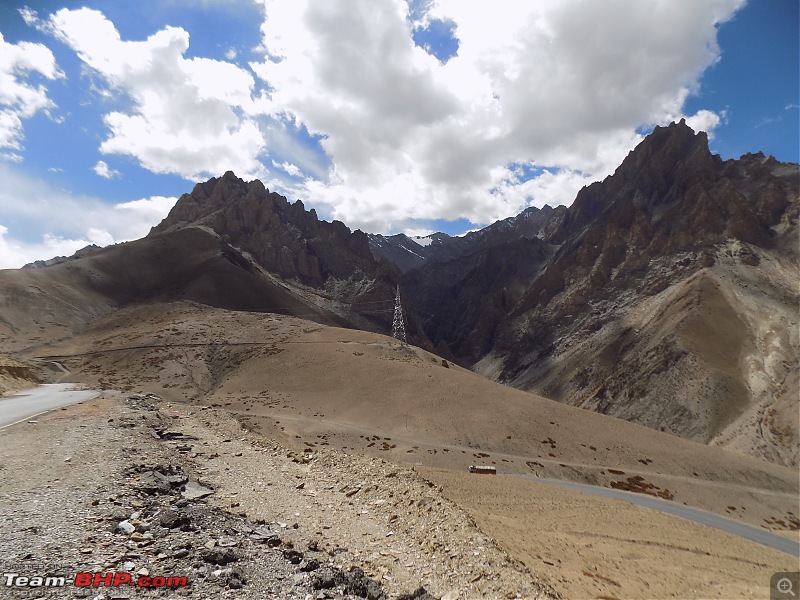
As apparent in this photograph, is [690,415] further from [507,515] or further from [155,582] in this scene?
[155,582]

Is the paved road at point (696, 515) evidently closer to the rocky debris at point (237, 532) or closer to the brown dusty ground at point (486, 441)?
the brown dusty ground at point (486, 441)

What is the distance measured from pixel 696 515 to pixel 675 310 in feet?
279

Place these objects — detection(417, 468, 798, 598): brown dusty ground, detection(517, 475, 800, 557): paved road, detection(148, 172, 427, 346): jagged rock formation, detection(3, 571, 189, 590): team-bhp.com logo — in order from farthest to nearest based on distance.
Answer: detection(148, 172, 427, 346): jagged rock formation, detection(517, 475, 800, 557): paved road, detection(417, 468, 798, 598): brown dusty ground, detection(3, 571, 189, 590): team-bhp.com logo

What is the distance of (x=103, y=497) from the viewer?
11.2m

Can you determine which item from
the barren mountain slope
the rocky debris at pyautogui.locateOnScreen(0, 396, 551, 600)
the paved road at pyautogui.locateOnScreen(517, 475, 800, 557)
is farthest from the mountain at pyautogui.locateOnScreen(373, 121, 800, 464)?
the rocky debris at pyautogui.locateOnScreen(0, 396, 551, 600)

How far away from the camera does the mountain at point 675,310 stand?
248 ft

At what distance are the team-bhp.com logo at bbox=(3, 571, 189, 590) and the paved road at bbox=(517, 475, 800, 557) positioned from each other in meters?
26.5

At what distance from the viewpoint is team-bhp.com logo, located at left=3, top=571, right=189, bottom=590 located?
711 cm

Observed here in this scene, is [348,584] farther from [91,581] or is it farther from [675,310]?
[675,310]

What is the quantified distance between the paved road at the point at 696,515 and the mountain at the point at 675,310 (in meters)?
33.7

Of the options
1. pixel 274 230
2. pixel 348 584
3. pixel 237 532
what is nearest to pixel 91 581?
pixel 237 532

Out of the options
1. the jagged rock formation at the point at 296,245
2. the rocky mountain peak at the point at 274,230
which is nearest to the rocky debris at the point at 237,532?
the jagged rock formation at the point at 296,245

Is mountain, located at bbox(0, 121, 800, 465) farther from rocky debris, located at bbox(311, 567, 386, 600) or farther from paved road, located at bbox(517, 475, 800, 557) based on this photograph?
rocky debris, located at bbox(311, 567, 386, 600)

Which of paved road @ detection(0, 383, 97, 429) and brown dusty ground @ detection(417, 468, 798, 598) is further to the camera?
paved road @ detection(0, 383, 97, 429)
